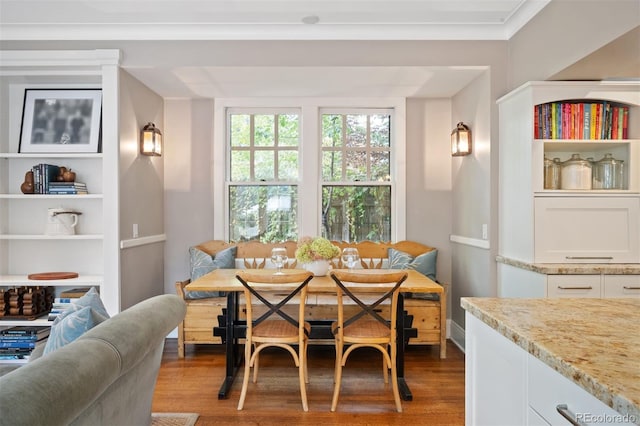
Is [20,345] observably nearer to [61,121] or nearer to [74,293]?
[74,293]

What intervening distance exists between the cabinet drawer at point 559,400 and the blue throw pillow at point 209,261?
3.07m

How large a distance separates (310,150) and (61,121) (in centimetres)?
224

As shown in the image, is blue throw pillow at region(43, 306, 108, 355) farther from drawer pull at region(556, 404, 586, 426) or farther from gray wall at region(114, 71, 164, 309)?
gray wall at region(114, 71, 164, 309)

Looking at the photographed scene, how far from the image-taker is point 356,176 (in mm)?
4426

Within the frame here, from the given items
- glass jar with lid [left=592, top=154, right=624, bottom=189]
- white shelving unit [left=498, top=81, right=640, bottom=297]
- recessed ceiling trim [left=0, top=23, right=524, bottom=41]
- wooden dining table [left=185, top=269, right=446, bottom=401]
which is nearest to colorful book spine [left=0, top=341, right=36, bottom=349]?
wooden dining table [left=185, top=269, right=446, bottom=401]

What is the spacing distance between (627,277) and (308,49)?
2808 millimetres

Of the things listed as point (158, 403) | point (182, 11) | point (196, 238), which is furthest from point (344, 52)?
point (158, 403)

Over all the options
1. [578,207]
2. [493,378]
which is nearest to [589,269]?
[578,207]

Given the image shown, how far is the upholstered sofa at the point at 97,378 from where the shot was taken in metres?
0.97

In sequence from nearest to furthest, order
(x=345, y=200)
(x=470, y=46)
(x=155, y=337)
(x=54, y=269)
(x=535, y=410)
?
(x=535, y=410)
(x=155, y=337)
(x=470, y=46)
(x=54, y=269)
(x=345, y=200)

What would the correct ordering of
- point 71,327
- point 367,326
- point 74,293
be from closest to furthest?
point 71,327, point 367,326, point 74,293

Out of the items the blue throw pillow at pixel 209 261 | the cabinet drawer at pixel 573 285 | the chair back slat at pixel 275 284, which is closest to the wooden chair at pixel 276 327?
the chair back slat at pixel 275 284

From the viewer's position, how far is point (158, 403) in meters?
2.75

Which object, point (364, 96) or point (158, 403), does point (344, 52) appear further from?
point (158, 403)
